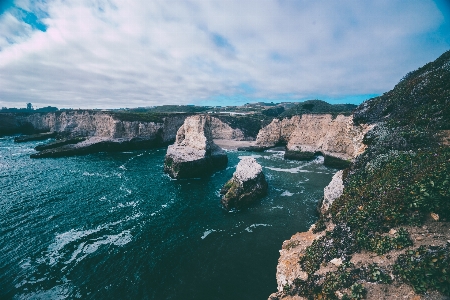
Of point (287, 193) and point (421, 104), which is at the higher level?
point (421, 104)

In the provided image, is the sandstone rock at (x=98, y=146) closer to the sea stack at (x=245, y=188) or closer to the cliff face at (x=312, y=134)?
the cliff face at (x=312, y=134)

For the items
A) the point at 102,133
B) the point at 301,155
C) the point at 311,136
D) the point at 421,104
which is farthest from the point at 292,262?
the point at 102,133

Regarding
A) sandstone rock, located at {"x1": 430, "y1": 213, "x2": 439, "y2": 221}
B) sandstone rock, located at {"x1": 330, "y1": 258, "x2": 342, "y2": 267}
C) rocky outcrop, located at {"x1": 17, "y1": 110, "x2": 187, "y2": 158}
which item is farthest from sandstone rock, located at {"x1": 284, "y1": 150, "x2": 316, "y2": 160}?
sandstone rock, located at {"x1": 330, "y1": 258, "x2": 342, "y2": 267}

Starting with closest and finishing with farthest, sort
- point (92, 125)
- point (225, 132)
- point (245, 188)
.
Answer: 1. point (245, 188)
2. point (92, 125)
3. point (225, 132)

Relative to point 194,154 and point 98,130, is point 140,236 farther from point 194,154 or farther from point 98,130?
point 98,130

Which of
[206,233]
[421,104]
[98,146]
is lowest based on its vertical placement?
[206,233]

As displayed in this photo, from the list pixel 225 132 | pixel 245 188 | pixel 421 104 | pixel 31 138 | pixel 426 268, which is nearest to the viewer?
pixel 426 268

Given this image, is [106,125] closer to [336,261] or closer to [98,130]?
[98,130]

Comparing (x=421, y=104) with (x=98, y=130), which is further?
(x=98, y=130)
